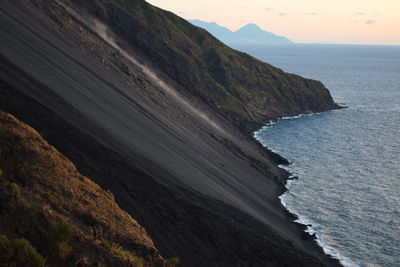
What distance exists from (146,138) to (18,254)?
1121 inches

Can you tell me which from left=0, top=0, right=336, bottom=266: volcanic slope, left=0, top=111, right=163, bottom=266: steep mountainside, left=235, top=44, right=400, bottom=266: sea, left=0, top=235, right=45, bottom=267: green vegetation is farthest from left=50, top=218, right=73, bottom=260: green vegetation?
left=235, top=44, right=400, bottom=266: sea

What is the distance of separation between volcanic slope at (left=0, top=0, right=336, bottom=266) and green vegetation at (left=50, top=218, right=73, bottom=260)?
38.0 feet

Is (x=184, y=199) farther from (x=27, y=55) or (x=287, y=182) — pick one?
(x=287, y=182)

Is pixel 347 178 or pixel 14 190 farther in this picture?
pixel 347 178

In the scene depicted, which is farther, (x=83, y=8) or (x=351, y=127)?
(x=351, y=127)

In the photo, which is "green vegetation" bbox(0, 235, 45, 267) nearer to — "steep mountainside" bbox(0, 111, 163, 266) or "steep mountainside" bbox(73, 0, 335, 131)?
"steep mountainside" bbox(0, 111, 163, 266)

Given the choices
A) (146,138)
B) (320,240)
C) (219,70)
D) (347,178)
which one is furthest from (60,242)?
(219,70)

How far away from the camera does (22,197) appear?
53.7ft

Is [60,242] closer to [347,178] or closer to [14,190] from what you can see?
[14,190]

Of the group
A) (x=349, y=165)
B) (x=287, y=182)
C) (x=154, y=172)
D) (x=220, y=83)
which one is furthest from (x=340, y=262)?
(x=220, y=83)

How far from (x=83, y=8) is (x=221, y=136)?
111 feet

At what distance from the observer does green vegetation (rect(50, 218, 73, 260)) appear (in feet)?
48.4

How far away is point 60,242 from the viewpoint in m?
14.8

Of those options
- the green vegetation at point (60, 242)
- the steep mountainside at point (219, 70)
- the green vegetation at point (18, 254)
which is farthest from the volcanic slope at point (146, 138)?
the steep mountainside at point (219, 70)
